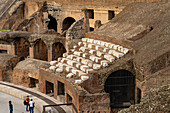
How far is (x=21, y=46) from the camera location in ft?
97.5

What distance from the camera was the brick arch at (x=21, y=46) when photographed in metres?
29.3

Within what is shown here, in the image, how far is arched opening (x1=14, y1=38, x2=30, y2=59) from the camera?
29328 mm

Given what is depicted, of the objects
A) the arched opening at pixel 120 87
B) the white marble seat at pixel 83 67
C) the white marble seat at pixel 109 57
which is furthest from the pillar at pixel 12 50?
the arched opening at pixel 120 87

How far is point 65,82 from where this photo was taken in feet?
65.5

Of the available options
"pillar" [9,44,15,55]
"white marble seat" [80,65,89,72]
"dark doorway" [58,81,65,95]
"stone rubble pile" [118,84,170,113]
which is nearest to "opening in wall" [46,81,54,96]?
"dark doorway" [58,81,65,95]

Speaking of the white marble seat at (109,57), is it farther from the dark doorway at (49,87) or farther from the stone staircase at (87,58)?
the dark doorway at (49,87)

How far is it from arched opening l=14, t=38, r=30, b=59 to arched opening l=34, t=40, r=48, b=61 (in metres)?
1.45

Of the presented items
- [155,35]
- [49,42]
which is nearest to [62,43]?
[49,42]

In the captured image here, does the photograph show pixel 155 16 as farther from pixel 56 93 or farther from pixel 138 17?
pixel 56 93

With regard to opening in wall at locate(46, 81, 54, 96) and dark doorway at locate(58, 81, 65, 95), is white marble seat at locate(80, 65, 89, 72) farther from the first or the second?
opening in wall at locate(46, 81, 54, 96)

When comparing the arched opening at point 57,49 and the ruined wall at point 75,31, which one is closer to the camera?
the ruined wall at point 75,31

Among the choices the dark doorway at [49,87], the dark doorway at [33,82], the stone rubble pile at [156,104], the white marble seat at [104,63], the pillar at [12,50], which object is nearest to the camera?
the stone rubble pile at [156,104]

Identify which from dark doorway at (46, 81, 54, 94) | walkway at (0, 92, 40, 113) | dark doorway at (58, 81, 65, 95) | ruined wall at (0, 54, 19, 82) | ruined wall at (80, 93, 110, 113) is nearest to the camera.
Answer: ruined wall at (80, 93, 110, 113)

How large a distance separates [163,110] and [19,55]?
75.4 feet
